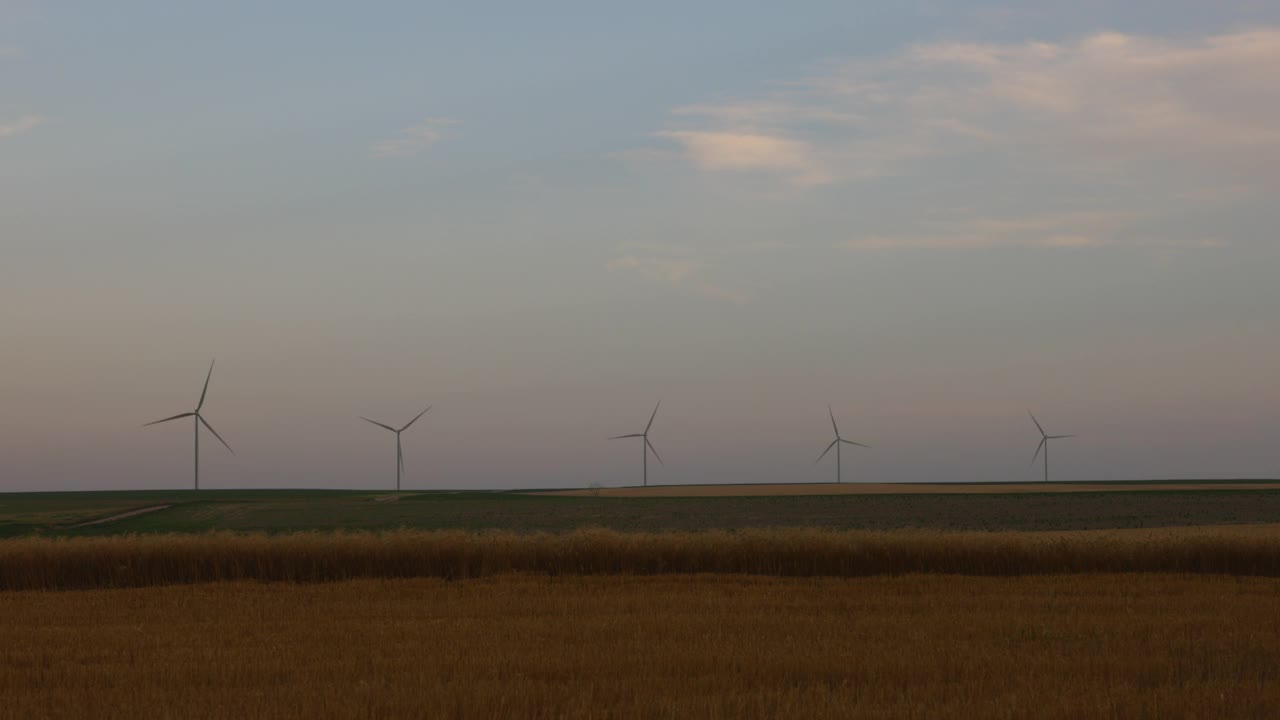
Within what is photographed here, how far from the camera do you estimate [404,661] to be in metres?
17.8

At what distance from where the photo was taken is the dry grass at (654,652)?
1458 cm

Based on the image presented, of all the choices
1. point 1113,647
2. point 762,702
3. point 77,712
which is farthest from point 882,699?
point 77,712

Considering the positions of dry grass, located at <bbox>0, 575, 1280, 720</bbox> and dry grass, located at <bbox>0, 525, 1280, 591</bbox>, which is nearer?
dry grass, located at <bbox>0, 575, 1280, 720</bbox>

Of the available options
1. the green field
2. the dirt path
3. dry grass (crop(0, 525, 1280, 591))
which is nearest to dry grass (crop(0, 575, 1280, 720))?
dry grass (crop(0, 525, 1280, 591))

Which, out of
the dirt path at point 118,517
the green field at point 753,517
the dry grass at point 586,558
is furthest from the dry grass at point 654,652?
the dirt path at point 118,517

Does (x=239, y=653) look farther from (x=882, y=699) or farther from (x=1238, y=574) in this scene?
(x=1238, y=574)

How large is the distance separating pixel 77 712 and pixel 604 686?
19.4ft

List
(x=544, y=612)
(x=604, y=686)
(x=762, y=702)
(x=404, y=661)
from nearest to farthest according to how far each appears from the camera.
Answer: (x=762, y=702) → (x=604, y=686) → (x=404, y=661) → (x=544, y=612)

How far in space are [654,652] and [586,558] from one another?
52.4 feet

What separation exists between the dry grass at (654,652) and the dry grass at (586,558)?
15.0 feet

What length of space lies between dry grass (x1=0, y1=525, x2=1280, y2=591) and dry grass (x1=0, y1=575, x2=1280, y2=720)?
15.0 feet

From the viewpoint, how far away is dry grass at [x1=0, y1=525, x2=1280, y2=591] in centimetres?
3331

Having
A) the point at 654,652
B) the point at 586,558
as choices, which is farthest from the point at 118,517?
the point at 654,652

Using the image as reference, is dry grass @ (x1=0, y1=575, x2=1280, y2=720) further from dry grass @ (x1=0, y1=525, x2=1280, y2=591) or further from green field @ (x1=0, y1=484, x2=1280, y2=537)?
green field @ (x1=0, y1=484, x2=1280, y2=537)
